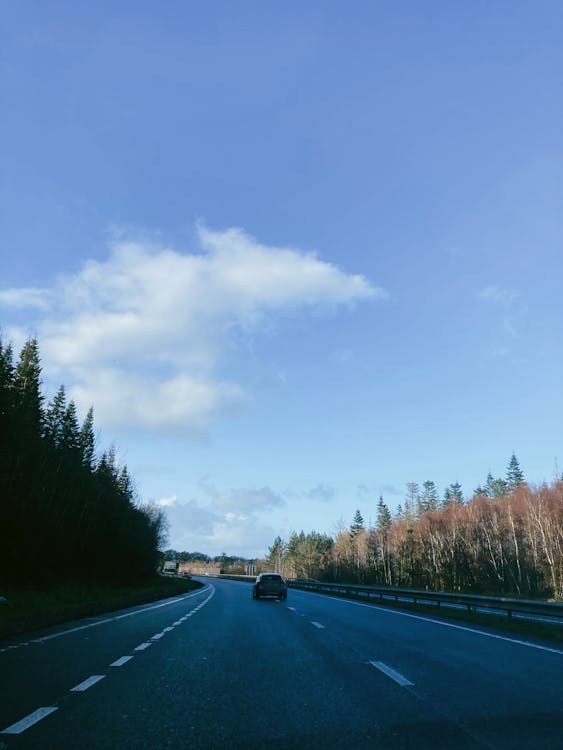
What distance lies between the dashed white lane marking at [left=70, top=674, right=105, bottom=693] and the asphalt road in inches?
0.5

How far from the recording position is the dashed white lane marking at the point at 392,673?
27.3 ft

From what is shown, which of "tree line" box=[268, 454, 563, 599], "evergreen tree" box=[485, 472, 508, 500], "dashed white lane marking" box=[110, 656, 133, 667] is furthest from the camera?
"evergreen tree" box=[485, 472, 508, 500]

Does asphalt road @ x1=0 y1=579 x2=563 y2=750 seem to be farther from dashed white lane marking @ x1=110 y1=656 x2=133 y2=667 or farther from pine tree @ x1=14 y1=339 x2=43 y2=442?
pine tree @ x1=14 y1=339 x2=43 y2=442

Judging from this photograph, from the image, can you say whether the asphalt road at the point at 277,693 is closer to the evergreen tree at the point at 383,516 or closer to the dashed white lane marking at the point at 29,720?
the dashed white lane marking at the point at 29,720

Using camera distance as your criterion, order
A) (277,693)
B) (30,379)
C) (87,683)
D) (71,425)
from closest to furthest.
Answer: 1. (277,693)
2. (87,683)
3. (30,379)
4. (71,425)

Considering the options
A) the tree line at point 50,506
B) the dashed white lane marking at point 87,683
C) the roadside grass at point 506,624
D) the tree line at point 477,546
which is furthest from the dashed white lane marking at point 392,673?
the tree line at point 477,546

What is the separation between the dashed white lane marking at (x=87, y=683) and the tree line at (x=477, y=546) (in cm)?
5123

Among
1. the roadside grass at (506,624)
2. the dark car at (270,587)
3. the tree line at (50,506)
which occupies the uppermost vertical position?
the tree line at (50,506)

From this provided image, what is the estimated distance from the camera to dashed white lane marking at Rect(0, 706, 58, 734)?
5.48m

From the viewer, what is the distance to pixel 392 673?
9102mm

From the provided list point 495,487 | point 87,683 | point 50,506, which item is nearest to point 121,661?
point 87,683

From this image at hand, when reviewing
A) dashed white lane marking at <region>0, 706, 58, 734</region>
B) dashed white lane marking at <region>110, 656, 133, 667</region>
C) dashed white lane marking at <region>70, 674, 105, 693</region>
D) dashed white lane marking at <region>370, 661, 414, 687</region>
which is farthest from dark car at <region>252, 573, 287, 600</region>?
dashed white lane marking at <region>0, 706, 58, 734</region>

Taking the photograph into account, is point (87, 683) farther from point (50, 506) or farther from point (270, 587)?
point (50, 506)

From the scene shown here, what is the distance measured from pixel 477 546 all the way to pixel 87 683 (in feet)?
295
